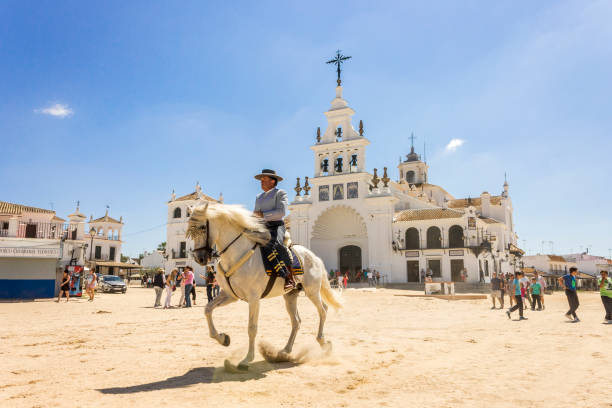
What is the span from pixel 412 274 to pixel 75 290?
28.4m

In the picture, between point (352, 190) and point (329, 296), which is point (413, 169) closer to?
point (352, 190)

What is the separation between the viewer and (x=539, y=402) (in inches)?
180

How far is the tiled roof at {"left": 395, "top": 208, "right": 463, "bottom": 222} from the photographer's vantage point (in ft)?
132

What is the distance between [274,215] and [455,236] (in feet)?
120

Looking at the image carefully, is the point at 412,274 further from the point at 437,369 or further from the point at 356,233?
the point at 437,369

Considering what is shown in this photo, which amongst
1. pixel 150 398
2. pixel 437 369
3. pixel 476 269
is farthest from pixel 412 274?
pixel 150 398

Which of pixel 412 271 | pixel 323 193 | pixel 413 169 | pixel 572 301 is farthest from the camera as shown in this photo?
pixel 413 169

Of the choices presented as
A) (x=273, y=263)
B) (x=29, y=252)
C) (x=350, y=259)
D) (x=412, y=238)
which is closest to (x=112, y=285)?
(x=29, y=252)

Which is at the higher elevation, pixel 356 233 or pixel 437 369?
pixel 356 233

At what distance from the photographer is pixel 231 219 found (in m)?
6.09

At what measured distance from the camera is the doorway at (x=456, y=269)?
128 feet

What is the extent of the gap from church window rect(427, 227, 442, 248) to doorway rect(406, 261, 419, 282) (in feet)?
7.29

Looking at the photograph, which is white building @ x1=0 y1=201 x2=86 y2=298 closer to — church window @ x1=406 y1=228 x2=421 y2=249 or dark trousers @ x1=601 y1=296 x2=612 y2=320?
dark trousers @ x1=601 y1=296 x2=612 y2=320

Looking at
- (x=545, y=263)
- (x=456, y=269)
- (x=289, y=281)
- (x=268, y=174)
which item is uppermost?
(x=268, y=174)
